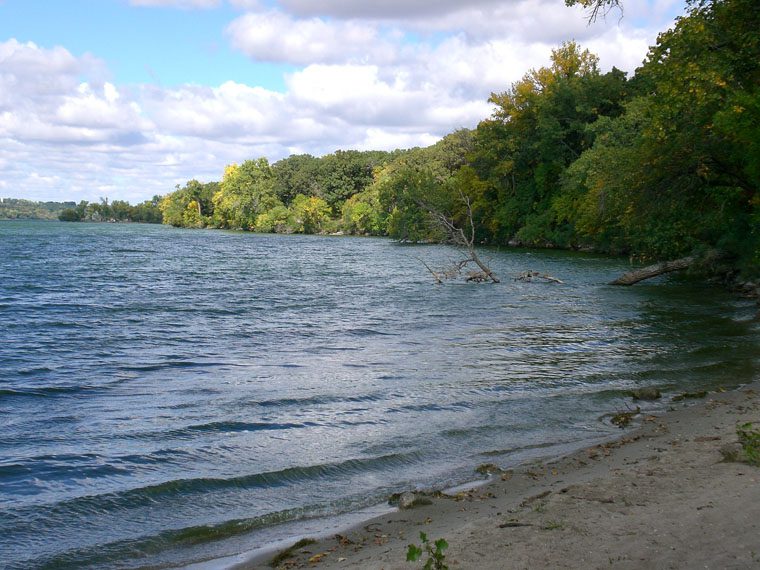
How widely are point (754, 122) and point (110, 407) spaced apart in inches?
686

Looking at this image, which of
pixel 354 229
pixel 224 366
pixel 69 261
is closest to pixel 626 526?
pixel 224 366

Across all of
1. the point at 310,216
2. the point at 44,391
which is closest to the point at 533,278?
the point at 44,391

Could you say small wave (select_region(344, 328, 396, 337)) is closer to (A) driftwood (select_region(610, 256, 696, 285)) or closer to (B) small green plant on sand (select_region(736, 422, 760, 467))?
(B) small green plant on sand (select_region(736, 422, 760, 467))

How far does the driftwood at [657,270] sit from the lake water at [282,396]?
1.30 meters

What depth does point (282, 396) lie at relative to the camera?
1233 cm

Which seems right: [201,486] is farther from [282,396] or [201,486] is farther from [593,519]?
[593,519]

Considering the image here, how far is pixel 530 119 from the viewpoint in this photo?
6806cm

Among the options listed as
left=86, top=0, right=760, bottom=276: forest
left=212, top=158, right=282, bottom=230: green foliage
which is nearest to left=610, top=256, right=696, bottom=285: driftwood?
left=86, top=0, right=760, bottom=276: forest

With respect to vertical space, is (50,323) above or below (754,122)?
below

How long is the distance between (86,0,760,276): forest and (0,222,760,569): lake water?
3.75 m

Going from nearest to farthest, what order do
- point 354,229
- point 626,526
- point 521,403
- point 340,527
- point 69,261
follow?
point 626,526, point 340,527, point 521,403, point 69,261, point 354,229

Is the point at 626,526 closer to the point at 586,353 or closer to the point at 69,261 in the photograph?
the point at 586,353

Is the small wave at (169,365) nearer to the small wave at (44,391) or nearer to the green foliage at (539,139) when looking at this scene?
the small wave at (44,391)

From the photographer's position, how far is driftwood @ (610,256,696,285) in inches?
1146
